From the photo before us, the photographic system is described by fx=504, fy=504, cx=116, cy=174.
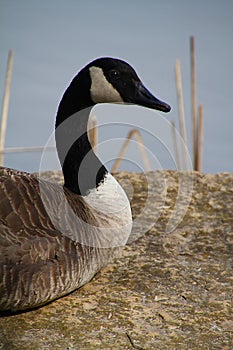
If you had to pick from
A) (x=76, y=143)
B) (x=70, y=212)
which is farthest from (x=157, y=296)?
(x=76, y=143)

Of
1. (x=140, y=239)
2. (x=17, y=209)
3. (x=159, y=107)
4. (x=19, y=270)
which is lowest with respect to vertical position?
(x=140, y=239)

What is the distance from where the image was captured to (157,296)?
8.19 ft

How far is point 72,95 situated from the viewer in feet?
8.83

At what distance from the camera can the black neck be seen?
2.70 meters

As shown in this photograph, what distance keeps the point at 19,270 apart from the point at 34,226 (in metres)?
0.22

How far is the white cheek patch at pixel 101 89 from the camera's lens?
8.57 ft

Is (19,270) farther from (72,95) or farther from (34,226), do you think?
(72,95)

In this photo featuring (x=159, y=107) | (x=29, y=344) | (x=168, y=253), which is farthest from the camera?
(x=168, y=253)

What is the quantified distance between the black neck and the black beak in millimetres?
258

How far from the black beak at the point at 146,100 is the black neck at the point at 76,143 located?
0.26 m

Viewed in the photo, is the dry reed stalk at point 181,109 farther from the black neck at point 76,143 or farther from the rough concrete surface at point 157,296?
the black neck at point 76,143

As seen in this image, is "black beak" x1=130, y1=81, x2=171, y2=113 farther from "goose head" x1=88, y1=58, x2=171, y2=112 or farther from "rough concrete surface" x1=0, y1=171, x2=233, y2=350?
"rough concrete surface" x1=0, y1=171, x2=233, y2=350

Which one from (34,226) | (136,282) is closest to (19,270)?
(34,226)

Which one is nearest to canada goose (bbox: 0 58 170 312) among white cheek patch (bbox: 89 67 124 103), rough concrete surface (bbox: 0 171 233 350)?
white cheek patch (bbox: 89 67 124 103)
